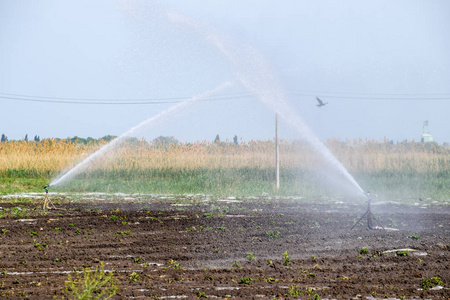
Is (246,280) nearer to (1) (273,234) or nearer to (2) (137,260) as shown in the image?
(2) (137,260)

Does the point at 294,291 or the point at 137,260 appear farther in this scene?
the point at 137,260

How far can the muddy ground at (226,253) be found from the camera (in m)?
6.48

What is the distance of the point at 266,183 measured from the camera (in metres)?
25.6

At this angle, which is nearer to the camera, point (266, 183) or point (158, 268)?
point (158, 268)

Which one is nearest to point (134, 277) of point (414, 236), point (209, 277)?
point (209, 277)

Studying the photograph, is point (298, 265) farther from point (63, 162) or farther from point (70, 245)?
Result: point (63, 162)

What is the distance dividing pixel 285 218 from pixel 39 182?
15.2 m

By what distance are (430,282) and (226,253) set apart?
10.5ft

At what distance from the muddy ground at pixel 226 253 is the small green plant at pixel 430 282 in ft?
0.10

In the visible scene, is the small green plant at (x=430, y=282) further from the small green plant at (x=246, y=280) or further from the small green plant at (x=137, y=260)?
the small green plant at (x=137, y=260)

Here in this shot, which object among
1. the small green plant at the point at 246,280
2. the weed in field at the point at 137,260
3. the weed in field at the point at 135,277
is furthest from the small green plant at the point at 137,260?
the small green plant at the point at 246,280

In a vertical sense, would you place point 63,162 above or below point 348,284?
above

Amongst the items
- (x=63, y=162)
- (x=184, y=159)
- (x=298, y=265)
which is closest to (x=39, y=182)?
(x=63, y=162)

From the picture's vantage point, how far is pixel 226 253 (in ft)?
29.1
